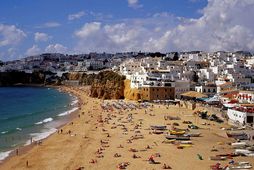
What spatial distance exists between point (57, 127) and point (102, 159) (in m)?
17.2

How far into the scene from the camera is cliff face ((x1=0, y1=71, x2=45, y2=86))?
14450 centimetres

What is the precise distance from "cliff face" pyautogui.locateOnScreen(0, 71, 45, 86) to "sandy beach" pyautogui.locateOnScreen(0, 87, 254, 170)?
334ft

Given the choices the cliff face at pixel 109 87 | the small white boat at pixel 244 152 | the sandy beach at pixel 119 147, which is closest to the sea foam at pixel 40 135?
the sandy beach at pixel 119 147

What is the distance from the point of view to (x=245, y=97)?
47656 millimetres

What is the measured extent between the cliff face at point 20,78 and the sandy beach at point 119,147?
102 metres

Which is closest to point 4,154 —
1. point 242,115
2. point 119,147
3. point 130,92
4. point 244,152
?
point 119,147

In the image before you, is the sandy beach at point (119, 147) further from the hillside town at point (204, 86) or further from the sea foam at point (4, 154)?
the hillside town at point (204, 86)

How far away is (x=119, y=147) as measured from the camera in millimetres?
31219

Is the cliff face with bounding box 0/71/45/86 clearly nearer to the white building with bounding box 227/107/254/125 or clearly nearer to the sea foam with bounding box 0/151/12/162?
the white building with bounding box 227/107/254/125

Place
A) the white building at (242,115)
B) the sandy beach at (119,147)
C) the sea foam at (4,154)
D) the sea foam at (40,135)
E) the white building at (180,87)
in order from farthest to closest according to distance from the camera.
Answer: the white building at (180,87), the white building at (242,115), the sea foam at (40,135), the sea foam at (4,154), the sandy beach at (119,147)

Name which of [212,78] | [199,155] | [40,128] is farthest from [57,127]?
[212,78]

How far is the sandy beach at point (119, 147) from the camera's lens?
26.1m

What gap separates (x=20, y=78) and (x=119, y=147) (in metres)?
121

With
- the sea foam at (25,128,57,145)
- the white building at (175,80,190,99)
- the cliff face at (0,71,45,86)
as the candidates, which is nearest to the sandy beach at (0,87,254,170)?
the sea foam at (25,128,57,145)
